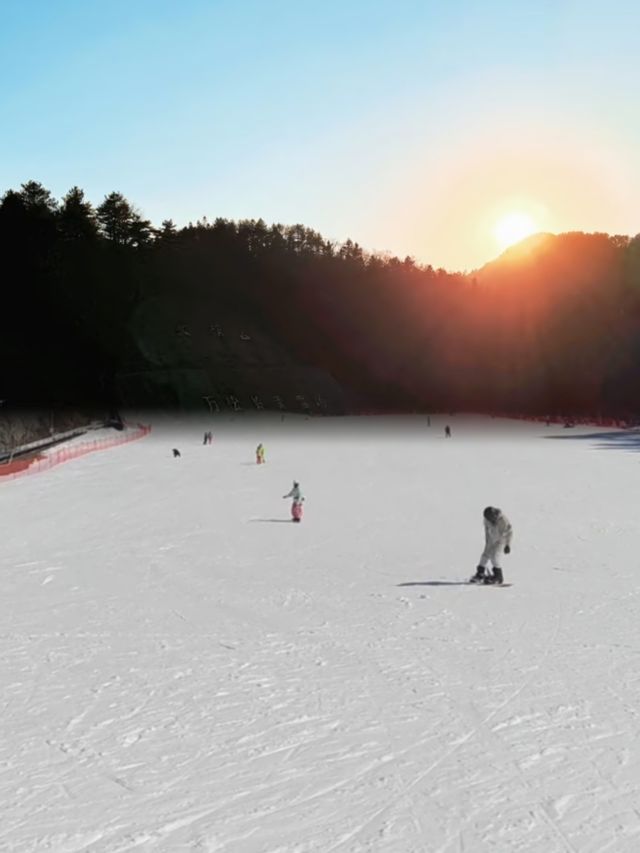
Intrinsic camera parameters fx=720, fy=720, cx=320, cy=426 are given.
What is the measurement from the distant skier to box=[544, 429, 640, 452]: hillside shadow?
3388 cm

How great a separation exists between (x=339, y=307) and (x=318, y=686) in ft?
380

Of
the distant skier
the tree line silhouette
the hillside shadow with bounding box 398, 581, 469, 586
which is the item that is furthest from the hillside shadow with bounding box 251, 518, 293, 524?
the tree line silhouette

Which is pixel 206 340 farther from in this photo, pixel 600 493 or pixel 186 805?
pixel 186 805

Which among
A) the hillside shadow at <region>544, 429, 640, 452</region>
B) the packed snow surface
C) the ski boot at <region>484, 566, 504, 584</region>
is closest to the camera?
the packed snow surface

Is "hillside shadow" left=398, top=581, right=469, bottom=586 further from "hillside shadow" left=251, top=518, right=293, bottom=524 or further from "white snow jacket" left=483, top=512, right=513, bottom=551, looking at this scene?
"hillside shadow" left=251, top=518, right=293, bottom=524

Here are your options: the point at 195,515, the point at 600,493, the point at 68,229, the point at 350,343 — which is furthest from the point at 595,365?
the point at 195,515

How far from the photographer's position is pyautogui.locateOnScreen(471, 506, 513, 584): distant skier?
13188mm

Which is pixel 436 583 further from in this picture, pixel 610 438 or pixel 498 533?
pixel 610 438

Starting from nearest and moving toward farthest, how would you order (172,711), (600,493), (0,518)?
(172,711), (0,518), (600,493)

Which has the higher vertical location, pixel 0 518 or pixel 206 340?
pixel 206 340

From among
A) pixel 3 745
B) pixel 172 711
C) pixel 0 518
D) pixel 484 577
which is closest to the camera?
pixel 3 745

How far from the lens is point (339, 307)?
121938mm

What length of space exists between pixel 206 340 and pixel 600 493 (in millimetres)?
71836

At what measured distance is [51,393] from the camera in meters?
68.1
